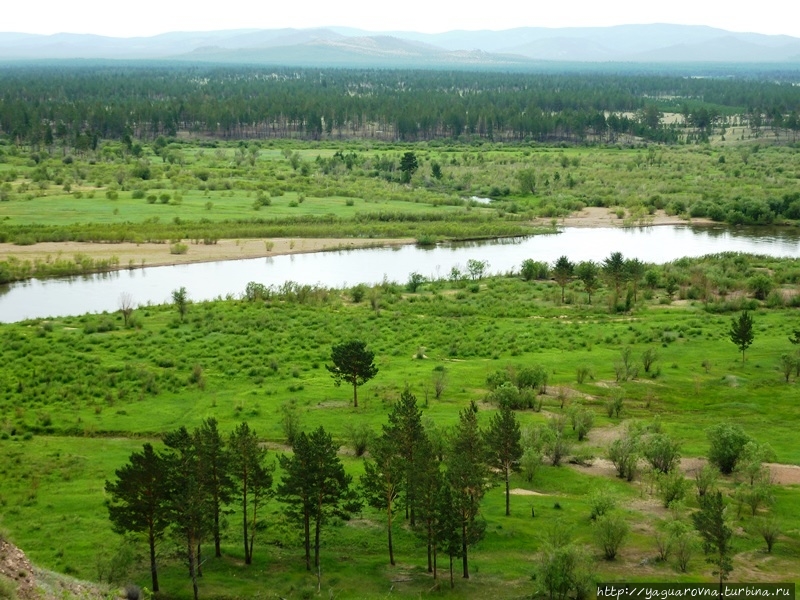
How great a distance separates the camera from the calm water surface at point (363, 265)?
2347 inches

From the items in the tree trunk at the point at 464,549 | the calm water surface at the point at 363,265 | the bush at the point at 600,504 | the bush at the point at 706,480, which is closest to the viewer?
the tree trunk at the point at 464,549

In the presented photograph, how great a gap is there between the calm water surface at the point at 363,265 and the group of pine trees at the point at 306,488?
32.7 meters

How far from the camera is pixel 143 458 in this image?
23.3 meters

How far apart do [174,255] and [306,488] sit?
1911 inches

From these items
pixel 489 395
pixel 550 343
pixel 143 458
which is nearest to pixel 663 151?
pixel 550 343

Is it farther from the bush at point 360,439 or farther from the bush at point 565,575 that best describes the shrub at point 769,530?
the bush at point 360,439

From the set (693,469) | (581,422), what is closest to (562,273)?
(581,422)

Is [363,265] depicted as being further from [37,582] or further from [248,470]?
[37,582]

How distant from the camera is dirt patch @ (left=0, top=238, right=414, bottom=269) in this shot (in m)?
68.4

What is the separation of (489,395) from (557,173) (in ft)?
232

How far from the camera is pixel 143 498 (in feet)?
76.1

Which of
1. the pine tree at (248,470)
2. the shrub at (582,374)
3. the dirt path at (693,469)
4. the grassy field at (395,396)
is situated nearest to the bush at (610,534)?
the grassy field at (395,396)

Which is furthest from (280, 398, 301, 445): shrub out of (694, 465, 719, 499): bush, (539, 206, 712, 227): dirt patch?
(539, 206, 712, 227): dirt patch

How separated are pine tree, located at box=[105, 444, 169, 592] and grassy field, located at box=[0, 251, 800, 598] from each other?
0.73m
